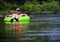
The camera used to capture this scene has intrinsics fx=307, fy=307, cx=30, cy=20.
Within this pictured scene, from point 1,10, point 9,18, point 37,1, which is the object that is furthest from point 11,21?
point 37,1

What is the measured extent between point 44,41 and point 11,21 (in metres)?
11.4

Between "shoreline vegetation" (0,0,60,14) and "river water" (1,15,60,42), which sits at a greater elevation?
"shoreline vegetation" (0,0,60,14)

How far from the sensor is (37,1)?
148 feet

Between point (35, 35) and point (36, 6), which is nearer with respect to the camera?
point (35, 35)

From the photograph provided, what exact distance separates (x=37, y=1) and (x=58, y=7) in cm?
357

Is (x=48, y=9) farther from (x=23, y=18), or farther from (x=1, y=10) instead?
(x=23, y=18)

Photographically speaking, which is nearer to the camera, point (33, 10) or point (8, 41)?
point (8, 41)

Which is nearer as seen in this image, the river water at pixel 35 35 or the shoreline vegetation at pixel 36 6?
the river water at pixel 35 35

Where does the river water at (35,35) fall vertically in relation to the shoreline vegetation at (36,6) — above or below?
below

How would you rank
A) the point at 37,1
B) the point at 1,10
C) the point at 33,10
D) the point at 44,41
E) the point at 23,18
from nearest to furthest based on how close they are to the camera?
the point at 44,41, the point at 23,18, the point at 1,10, the point at 33,10, the point at 37,1

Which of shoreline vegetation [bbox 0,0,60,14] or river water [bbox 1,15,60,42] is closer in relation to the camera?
river water [bbox 1,15,60,42]

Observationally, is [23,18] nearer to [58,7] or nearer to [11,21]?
[11,21]

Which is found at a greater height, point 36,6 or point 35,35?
point 36,6

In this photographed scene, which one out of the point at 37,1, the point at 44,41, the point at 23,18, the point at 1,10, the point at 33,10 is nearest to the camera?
the point at 44,41
